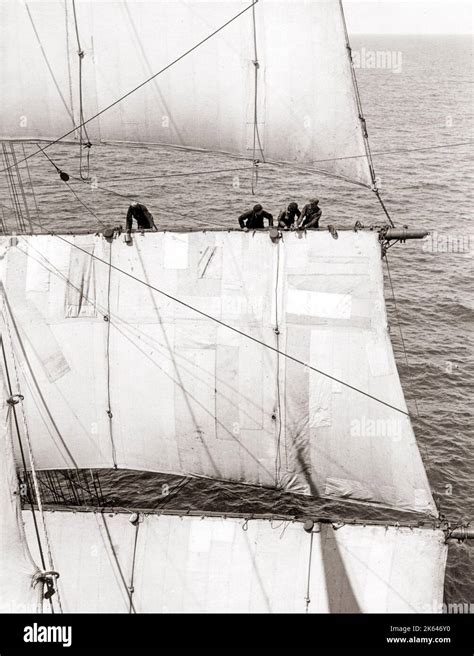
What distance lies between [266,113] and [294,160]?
58.1 inches

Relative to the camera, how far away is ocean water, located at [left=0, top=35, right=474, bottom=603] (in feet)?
79.3

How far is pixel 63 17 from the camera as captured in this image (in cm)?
1898

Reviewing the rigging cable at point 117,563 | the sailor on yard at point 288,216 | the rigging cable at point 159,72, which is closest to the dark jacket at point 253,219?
the sailor on yard at point 288,216

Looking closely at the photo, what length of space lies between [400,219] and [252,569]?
99.6ft

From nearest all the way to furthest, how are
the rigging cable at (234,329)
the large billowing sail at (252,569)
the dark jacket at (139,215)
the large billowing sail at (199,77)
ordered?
the large billowing sail at (252,569) → the rigging cable at (234,329) → the large billowing sail at (199,77) → the dark jacket at (139,215)

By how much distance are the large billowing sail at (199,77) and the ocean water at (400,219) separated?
1.54 meters

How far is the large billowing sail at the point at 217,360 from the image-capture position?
18.1 m

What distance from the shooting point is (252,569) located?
16344mm

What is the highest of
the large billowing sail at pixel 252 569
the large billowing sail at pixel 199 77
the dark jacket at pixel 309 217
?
the large billowing sail at pixel 199 77

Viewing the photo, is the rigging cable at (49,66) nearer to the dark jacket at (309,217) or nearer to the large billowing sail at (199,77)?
the large billowing sail at (199,77)

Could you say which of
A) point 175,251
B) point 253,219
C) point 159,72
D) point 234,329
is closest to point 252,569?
point 234,329

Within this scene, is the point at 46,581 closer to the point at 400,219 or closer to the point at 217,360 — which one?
the point at 217,360

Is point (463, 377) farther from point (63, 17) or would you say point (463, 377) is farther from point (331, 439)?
point (63, 17)
